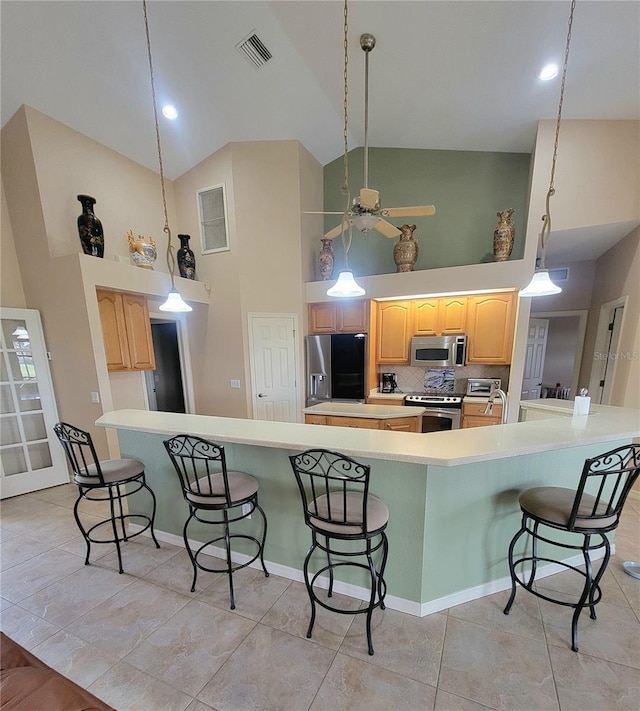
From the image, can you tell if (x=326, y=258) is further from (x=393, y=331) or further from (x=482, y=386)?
(x=482, y=386)

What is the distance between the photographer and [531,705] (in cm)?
127

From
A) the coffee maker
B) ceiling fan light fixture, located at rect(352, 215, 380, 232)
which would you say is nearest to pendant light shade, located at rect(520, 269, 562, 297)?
ceiling fan light fixture, located at rect(352, 215, 380, 232)

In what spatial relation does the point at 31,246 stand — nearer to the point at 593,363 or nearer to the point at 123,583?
the point at 123,583

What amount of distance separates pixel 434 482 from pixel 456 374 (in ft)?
10.1

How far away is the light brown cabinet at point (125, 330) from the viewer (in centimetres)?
320

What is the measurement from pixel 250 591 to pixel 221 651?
14.2 inches

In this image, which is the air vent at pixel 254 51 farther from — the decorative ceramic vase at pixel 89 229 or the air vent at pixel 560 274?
the air vent at pixel 560 274

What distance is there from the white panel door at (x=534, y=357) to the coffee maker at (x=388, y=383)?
2.08m

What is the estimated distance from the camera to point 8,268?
3.17 metres

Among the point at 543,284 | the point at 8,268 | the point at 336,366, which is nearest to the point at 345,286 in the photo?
the point at 543,284

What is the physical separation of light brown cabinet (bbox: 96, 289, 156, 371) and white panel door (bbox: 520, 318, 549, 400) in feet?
18.0

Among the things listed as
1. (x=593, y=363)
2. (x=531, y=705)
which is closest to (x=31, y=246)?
(x=531, y=705)

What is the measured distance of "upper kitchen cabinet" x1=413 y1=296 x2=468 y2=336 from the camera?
13.0ft

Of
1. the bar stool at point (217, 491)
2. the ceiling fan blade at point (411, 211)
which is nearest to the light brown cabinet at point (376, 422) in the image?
the bar stool at point (217, 491)
